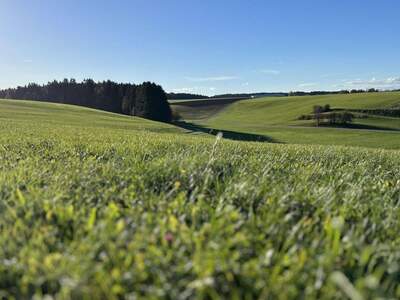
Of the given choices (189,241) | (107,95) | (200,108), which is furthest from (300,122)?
(189,241)

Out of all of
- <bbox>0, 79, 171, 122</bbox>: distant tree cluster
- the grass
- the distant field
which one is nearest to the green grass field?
the distant field

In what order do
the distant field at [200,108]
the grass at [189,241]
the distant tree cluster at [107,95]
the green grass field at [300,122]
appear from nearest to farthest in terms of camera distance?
1. the grass at [189,241]
2. the green grass field at [300,122]
3. the distant tree cluster at [107,95]
4. the distant field at [200,108]

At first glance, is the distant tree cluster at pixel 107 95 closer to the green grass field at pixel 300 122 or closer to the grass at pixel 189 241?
the green grass field at pixel 300 122

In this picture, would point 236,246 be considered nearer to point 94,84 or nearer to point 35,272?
point 35,272

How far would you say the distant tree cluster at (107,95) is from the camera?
90312 millimetres

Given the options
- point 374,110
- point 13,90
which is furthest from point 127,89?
point 374,110

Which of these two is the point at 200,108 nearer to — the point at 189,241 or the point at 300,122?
the point at 300,122

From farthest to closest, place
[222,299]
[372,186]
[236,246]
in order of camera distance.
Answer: [372,186]
[236,246]
[222,299]

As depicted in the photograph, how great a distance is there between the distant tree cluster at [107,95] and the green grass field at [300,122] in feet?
47.6

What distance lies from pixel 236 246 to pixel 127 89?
335ft

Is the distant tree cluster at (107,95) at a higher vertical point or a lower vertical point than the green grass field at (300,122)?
higher

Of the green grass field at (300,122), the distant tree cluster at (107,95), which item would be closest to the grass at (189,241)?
the green grass field at (300,122)

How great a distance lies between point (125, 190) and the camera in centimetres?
295

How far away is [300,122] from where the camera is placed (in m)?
90.3
